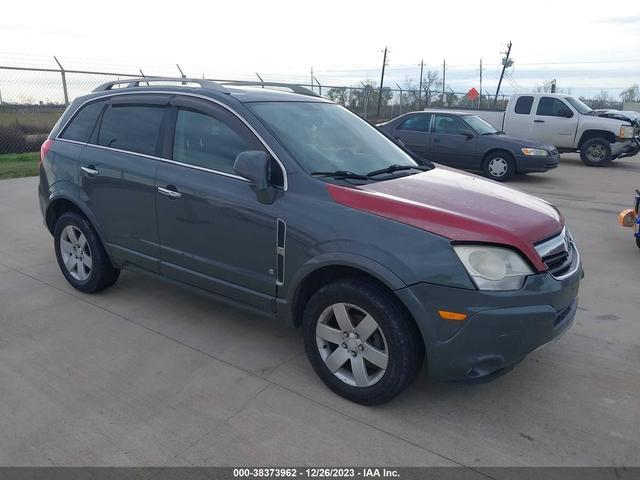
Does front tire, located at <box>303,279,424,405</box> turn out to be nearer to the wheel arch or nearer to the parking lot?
the parking lot

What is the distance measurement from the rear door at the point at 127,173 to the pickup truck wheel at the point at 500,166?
896 centimetres

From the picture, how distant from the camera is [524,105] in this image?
15.0 meters

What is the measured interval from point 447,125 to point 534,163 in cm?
213

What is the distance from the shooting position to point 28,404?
3.06 metres

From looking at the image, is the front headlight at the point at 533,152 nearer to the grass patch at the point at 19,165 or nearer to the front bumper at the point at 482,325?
the front bumper at the point at 482,325

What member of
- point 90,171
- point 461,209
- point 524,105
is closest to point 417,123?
point 524,105

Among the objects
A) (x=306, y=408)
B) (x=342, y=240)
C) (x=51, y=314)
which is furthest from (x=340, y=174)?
(x=51, y=314)

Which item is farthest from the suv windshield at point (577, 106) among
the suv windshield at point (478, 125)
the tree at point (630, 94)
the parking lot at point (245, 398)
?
the tree at point (630, 94)

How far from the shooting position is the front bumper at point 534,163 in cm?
1122

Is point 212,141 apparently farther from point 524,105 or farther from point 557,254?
point 524,105

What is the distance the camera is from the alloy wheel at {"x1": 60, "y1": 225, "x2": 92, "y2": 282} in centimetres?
457

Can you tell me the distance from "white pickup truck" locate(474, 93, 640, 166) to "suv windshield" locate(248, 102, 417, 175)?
12031mm

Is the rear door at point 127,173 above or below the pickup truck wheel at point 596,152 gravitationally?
above

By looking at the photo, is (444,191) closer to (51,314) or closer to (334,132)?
(334,132)
